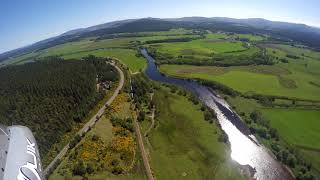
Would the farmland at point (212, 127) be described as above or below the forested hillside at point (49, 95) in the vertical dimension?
below

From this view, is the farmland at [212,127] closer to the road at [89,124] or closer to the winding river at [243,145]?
the winding river at [243,145]

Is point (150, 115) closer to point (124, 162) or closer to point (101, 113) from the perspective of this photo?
point (101, 113)

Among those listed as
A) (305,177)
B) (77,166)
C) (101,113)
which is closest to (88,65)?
(101,113)

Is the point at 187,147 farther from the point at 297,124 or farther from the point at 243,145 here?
the point at 297,124

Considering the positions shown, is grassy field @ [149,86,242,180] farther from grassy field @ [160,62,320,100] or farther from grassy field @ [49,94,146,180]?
grassy field @ [160,62,320,100]

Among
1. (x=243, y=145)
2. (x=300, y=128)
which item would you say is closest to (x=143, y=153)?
(x=243, y=145)

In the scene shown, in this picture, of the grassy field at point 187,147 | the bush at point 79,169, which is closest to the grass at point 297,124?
the grassy field at point 187,147
